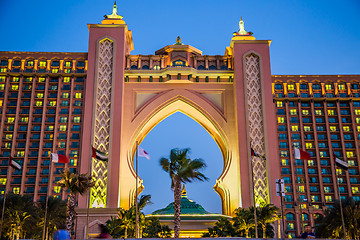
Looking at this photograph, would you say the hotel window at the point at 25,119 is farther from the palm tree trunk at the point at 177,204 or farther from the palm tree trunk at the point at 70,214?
the palm tree trunk at the point at 177,204

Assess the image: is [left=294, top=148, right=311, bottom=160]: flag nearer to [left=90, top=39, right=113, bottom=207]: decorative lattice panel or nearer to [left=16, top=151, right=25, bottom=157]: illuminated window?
[left=90, top=39, right=113, bottom=207]: decorative lattice panel

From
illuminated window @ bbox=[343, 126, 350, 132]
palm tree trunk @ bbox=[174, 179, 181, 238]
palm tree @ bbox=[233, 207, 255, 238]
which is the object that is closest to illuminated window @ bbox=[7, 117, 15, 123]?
palm tree trunk @ bbox=[174, 179, 181, 238]

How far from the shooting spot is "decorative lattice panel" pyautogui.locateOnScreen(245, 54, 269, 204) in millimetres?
51281

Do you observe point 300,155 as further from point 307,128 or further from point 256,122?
point 307,128

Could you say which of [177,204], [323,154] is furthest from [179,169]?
[323,154]

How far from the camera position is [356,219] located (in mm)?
38969

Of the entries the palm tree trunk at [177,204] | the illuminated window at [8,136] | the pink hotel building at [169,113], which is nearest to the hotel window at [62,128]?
the pink hotel building at [169,113]

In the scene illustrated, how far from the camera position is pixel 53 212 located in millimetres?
44031

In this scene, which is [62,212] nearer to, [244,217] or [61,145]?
[244,217]

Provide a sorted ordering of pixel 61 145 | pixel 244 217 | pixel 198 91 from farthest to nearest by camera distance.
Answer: pixel 61 145
pixel 198 91
pixel 244 217

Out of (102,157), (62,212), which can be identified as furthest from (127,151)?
(102,157)

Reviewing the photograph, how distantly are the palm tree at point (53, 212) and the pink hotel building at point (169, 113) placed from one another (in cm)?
277

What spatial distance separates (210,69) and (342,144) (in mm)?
30553

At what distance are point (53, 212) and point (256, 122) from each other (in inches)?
985
